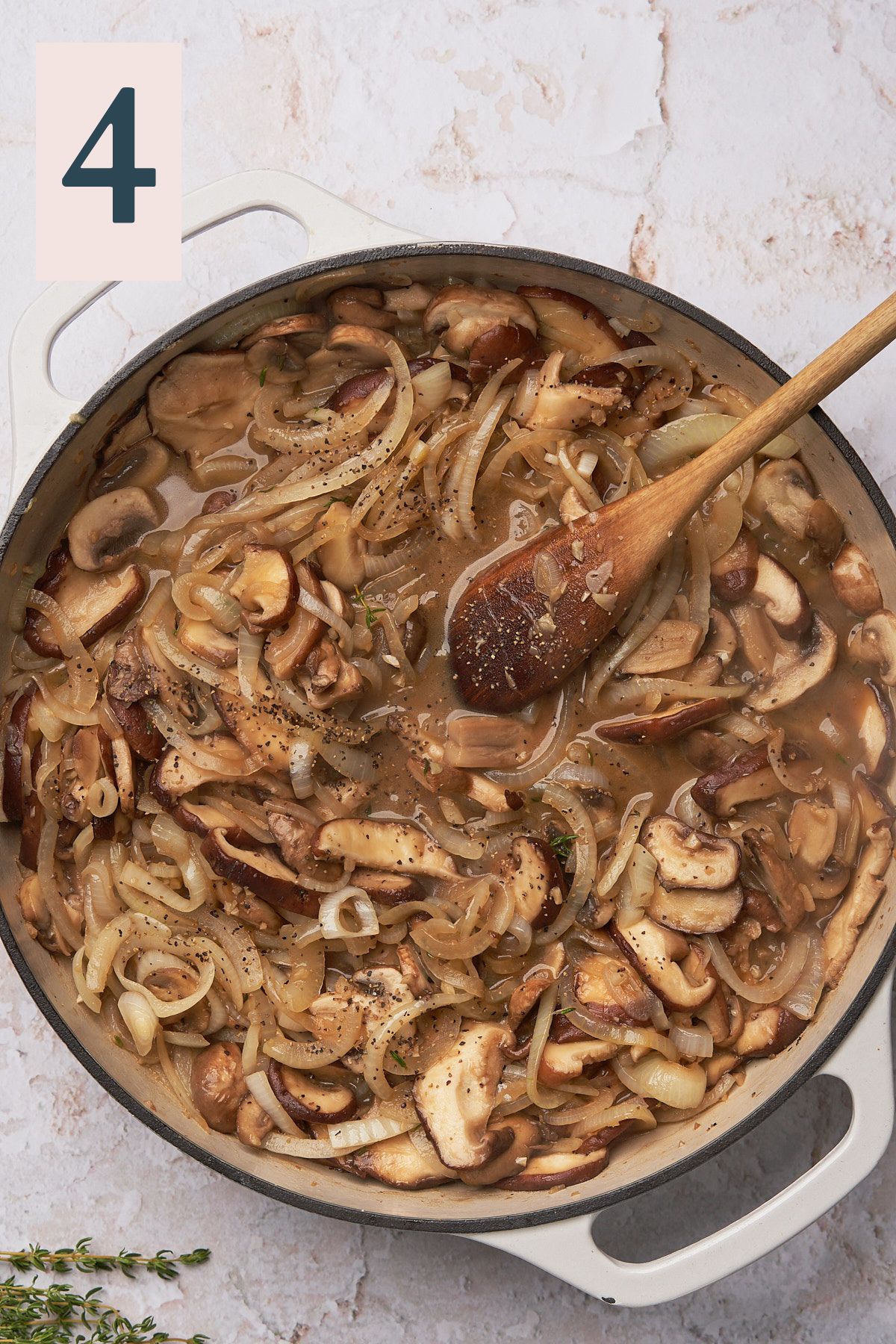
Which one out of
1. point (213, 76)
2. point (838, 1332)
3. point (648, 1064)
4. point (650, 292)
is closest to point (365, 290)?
point (650, 292)

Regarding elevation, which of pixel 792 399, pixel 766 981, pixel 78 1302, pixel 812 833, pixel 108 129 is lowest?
pixel 78 1302

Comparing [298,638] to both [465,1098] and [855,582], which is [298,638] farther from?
[855,582]

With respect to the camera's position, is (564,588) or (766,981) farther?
(766,981)

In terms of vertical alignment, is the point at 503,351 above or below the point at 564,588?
above

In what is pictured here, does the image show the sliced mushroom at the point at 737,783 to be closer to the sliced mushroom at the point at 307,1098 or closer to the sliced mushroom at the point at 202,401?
the sliced mushroom at the point at 307,1098

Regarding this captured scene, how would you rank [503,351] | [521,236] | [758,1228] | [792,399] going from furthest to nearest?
[521,236], [503,351], [758,1228], [792,399]

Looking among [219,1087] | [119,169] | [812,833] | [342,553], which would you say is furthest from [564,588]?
[119,169]

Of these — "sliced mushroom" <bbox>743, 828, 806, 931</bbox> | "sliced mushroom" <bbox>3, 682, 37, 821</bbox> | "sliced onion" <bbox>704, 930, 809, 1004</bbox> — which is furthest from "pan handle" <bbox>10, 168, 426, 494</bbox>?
"sliced onion" <bbox>704, 930, 809, 1004</bbox>
